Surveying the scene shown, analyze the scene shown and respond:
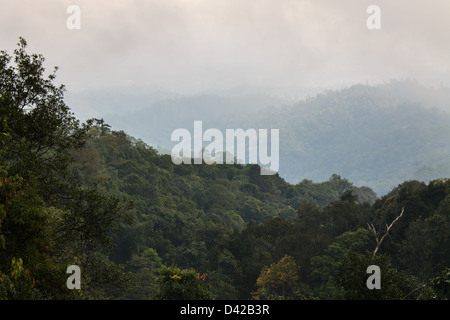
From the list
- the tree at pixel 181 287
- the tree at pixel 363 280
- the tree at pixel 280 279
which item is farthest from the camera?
the tree at pixel 280 279

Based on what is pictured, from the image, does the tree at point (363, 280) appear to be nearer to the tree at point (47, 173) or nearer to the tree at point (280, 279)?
the tree at point (47, 173)

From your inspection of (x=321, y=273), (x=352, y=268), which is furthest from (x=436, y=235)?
(x=352, y=268)

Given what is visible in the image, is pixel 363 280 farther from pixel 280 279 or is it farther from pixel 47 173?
pixel 280 279

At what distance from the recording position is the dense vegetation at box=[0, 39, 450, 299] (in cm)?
790

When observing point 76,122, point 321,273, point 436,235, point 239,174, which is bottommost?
point 321,273

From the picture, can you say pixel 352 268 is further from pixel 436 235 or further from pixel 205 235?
pixel 205 235

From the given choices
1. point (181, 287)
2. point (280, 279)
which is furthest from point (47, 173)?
point (280, 279)

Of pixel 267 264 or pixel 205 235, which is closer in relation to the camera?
pixel 267 264

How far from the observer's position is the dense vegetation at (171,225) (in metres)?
7.90

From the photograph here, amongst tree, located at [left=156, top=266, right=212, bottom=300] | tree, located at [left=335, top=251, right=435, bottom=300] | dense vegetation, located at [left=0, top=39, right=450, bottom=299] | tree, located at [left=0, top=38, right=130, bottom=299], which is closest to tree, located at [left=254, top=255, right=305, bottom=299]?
dense vegetation, located at [left=0, top=39, right=450, bottom=299]

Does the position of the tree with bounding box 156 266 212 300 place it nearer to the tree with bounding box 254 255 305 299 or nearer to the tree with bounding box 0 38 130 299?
the tree with bounding box 0 38 130 299

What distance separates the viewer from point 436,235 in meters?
26.8

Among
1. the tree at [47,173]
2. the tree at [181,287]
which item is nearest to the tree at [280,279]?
the tree at [181,287]
